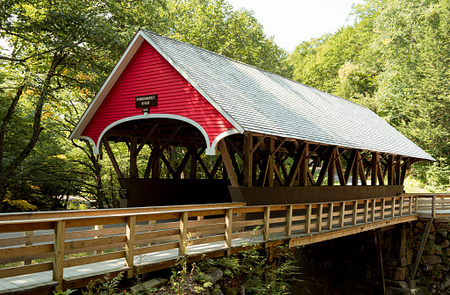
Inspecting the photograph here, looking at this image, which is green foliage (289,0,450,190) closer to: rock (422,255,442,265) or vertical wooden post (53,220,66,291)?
rock (422,255,442,265)

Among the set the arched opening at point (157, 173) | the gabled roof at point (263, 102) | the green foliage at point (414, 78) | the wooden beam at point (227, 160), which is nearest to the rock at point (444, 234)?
the gabled roof at point (263, 102)

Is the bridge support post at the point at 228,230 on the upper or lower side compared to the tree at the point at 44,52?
lower

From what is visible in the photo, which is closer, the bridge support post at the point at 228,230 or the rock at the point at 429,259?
the bridge support post at the point at 228,230

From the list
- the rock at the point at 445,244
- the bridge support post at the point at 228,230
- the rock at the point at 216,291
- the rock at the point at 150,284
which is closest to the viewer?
the rock at the point at 150,284

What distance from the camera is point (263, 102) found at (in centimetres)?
1145

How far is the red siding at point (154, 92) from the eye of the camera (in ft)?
31.7

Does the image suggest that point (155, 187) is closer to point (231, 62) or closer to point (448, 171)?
point (231, 62)

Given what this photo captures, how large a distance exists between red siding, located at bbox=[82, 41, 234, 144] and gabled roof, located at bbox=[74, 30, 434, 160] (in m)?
0.33

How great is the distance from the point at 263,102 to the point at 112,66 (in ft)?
32.7

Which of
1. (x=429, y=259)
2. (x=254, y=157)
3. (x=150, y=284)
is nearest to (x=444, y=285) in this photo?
(x=429, y=259)

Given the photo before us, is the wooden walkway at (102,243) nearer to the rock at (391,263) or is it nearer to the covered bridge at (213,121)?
the covered bridge at (213,121)

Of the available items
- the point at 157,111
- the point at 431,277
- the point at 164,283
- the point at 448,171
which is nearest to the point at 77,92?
the point at 157,111

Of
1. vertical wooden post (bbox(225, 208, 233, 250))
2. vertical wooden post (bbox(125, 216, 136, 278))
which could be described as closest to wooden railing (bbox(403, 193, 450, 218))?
vertical wooden post (bbox(225, 208, 233, 250))

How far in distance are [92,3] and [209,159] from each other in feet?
33.2
